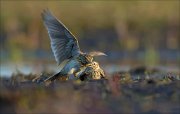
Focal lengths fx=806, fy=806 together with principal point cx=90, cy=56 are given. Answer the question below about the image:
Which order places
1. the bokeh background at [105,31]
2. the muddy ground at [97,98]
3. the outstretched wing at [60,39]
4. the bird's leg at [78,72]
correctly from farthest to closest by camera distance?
1. the bokeh background at [105,31]
2. the outstretched wing at [60,39]
3. the bird's leg at [78,72]
4. the muddy ground at [97,98]

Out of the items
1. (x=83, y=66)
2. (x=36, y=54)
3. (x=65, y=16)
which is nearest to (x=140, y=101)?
(x=83, y=66)

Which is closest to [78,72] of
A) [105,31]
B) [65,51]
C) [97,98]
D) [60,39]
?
[65,51]

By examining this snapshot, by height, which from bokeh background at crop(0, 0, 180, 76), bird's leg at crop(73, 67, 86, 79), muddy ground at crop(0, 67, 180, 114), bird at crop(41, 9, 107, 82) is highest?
bokeh background at crop(0, 0, 180, 76)

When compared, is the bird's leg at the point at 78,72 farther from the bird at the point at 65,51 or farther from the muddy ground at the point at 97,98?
the muddy ground at the point at 97,98

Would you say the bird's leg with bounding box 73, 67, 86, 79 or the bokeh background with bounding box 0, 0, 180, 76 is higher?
the bokeh background with bounding box 0, 0, 180, 76

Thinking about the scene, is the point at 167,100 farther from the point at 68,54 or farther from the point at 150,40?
the point at 150,40

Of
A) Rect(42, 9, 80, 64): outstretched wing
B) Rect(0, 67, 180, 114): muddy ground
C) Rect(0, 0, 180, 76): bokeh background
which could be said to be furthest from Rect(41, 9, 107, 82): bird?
Rect(0, 0, 180, 76): bokeh background

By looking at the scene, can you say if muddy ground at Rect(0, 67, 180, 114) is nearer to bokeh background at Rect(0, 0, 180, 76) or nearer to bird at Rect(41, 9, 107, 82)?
bird at Rect(41, 9, 107, 82)

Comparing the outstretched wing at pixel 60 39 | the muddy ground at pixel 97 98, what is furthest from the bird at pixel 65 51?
the muddy ground at pixel 97 98
